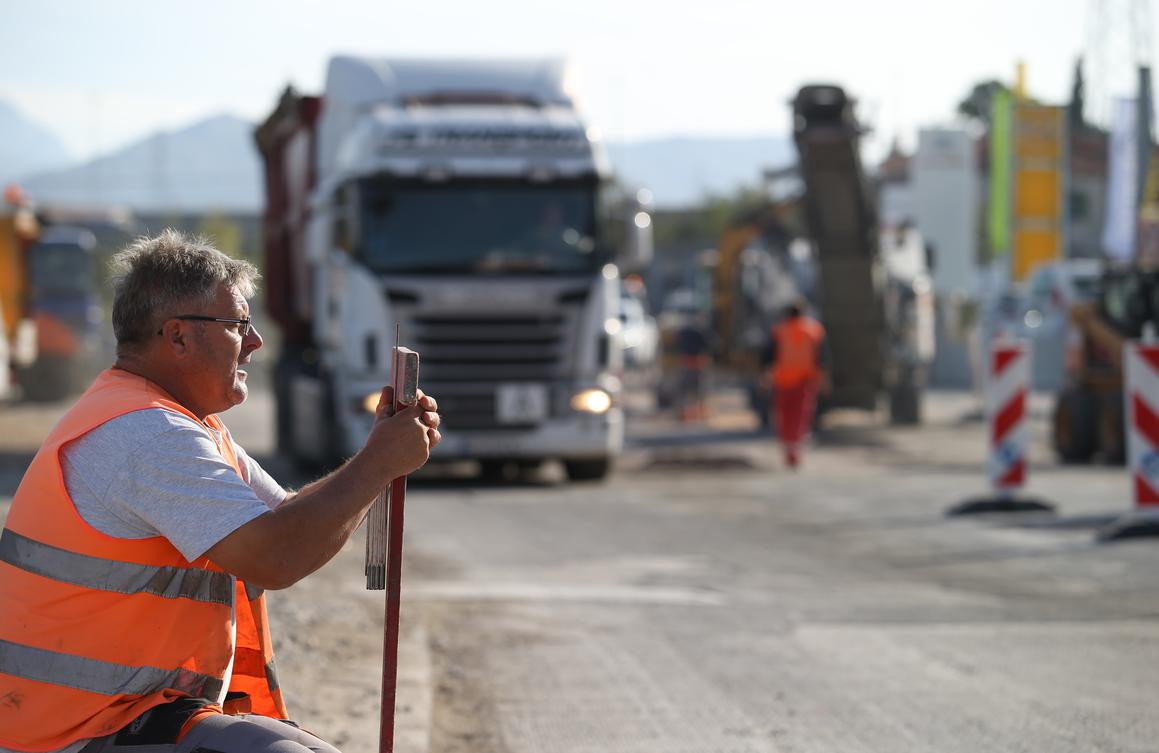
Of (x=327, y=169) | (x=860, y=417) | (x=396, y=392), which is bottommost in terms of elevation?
(x=860, y=417)

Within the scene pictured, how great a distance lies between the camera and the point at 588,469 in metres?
17.8

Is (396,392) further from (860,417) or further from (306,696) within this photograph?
(860,417)

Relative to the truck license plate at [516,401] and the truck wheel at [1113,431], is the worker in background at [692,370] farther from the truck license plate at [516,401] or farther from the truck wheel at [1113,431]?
the truck license plate at [516,401]

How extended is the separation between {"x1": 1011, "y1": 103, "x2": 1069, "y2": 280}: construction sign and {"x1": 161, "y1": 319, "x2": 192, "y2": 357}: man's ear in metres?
33.1

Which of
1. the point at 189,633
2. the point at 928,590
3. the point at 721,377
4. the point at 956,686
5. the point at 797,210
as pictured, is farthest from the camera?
the point at 721,377

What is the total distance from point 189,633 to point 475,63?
14.7 meters

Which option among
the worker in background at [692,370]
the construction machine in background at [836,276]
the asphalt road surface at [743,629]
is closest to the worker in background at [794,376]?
the construction machine in background at [836,276]

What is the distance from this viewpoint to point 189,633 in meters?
3.55

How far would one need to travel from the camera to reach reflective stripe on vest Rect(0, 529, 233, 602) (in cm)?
→ 345

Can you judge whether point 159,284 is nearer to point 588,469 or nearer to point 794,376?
point 588,469

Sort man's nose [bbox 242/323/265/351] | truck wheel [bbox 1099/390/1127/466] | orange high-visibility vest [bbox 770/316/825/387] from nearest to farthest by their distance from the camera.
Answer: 1. man's nose [bbox 242/323/265/351]
2. truck wheel [bbox 1099/390/1127/466]
3. orange high-visibility vest [bbox 770/316/825/387]

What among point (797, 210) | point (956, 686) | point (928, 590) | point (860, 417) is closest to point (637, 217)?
point (928, 590)

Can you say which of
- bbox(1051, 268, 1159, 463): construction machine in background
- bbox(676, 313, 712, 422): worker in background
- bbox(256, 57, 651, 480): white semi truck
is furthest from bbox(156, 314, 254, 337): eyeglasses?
bbox(676, 313, 712, 422): worker in background

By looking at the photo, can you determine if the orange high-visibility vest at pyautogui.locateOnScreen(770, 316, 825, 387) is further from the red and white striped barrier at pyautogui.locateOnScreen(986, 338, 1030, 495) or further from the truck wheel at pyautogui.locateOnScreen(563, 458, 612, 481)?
the red and white striped barrier at pyautogui.locateOnScreen(986, 338, 1030, 495)
